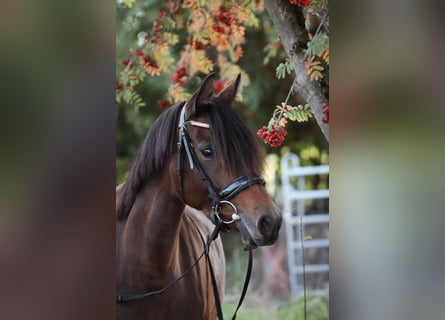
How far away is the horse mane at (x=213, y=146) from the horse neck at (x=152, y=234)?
0.18ft

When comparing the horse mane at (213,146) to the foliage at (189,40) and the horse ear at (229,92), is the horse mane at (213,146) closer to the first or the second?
the horse ear at (229,92)

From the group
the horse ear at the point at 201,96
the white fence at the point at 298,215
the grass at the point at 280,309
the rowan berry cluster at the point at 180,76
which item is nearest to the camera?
the horse ear at the point at 201,96

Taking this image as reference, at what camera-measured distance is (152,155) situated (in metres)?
2.59

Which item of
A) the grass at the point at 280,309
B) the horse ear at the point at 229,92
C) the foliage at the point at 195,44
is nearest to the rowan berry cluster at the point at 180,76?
the foliage at the point at 195,44

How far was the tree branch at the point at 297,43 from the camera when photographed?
8.04ft

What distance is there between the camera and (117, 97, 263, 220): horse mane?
2.38 metres

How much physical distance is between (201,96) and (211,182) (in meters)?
0.31

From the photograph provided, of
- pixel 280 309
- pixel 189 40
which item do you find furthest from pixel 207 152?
pixel 280 309

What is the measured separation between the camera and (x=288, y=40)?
8.27 feet

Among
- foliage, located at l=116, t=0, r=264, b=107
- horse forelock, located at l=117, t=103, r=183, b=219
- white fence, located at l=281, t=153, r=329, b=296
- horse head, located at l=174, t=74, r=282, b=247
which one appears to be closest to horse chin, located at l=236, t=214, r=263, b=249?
horse head, located at l=174, t=74, r=282, b=247

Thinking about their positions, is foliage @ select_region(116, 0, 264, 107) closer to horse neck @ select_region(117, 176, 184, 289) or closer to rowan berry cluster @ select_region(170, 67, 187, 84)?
rowan berry cluster @ select_region(170, 67, 187, 84)

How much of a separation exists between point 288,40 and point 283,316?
377 cm
